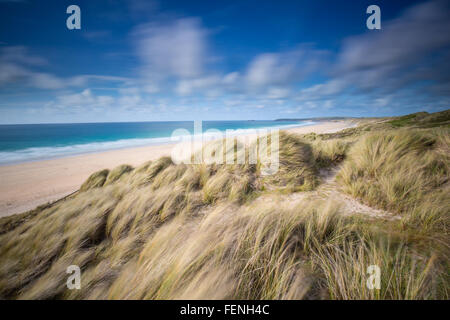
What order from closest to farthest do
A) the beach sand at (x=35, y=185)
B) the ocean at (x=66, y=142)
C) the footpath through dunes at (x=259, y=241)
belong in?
1. the footpath through dunes at (x=259, y=241)
2. the beach sand at (x=35, y=185)
3. the ocean at (x=66, y=142)

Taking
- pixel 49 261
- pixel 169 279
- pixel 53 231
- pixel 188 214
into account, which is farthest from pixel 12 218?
pixel 169 279

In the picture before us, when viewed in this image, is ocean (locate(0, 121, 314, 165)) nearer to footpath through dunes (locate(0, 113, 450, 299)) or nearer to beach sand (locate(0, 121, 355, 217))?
beach sand (locate(0, 121, 355, 217))

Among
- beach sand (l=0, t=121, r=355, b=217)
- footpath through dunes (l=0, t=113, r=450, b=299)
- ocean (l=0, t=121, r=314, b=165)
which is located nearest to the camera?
footpath through dunes (l=0, t=113, r=450, b=299)

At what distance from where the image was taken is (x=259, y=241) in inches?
62.7

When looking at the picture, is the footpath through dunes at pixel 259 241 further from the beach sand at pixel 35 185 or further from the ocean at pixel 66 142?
the ocean at pixel 66 142

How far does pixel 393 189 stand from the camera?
8.18 feet

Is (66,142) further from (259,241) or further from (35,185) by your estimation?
(259,241)

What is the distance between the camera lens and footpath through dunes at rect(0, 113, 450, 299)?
51.5 inches

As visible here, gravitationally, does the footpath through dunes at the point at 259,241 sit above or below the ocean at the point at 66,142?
below

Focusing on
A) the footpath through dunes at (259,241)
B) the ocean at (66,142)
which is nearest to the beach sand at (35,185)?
the footpath through dunes at (259,241)

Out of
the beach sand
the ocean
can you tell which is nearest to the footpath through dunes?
the beach sand

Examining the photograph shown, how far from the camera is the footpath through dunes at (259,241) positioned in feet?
4.29
